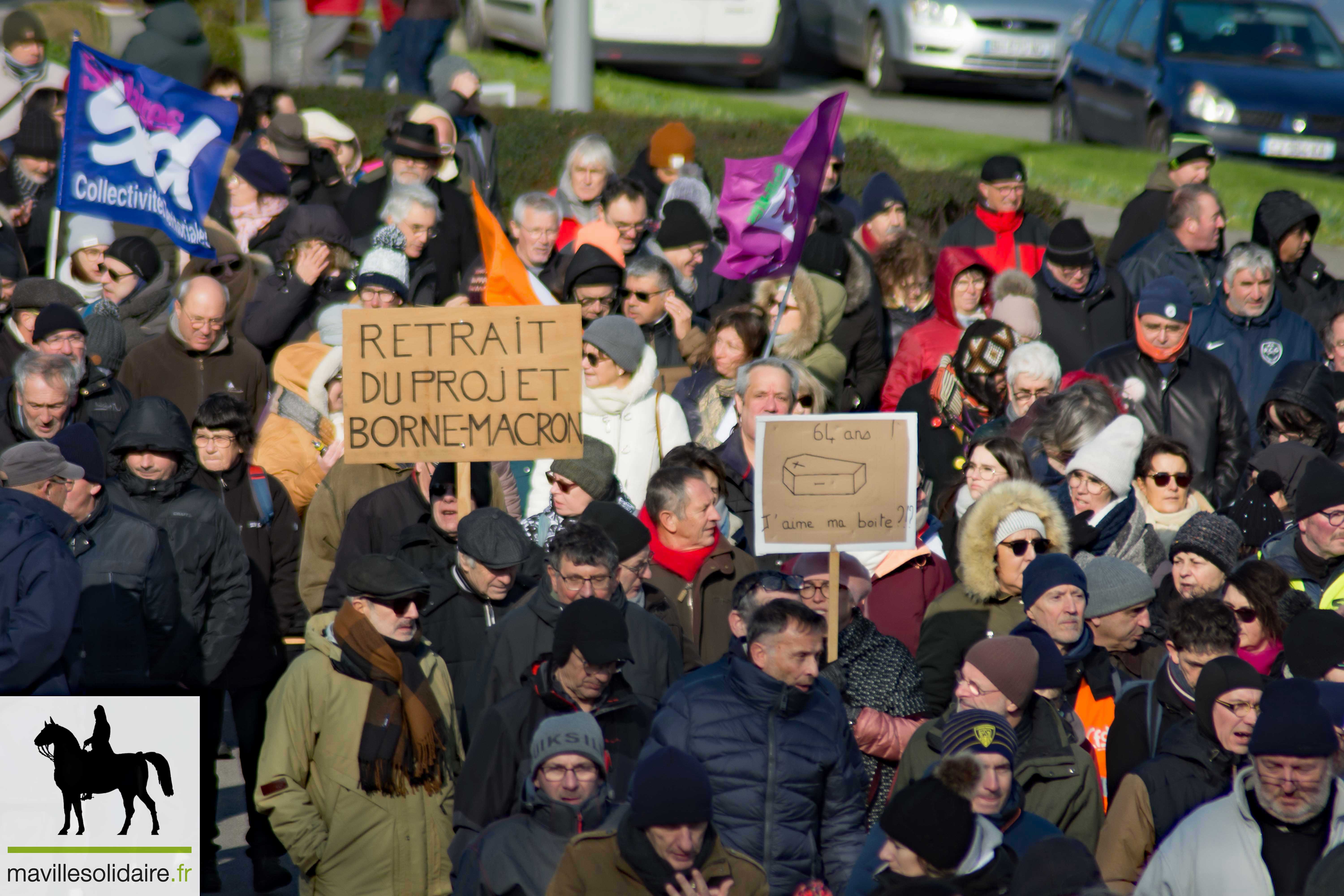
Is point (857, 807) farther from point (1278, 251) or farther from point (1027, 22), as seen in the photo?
point (1027, 22)

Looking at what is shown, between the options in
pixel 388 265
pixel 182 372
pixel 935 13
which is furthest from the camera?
pixel 935 13

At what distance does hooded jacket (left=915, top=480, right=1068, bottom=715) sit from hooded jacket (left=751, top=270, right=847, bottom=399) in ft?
8.14

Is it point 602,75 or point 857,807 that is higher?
point 602,75

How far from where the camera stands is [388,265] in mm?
9711

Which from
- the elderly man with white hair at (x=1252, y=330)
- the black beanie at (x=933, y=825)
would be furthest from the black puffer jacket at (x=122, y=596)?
the elderly man with white hair at (x=1252, y=330)

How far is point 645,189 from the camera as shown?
1242 centimetres

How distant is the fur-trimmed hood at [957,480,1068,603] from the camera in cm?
686

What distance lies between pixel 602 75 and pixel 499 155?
6361 mm

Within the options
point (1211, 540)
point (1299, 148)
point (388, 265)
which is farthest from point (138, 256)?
point (1299, 148)

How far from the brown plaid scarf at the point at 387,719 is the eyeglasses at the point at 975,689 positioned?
70.1 inches

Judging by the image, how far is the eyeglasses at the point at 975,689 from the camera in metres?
5.72

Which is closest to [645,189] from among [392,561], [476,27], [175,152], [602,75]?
[175,152]

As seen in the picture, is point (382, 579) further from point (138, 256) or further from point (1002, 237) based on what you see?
point (1002, 237)

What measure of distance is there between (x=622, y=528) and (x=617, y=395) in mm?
1626
